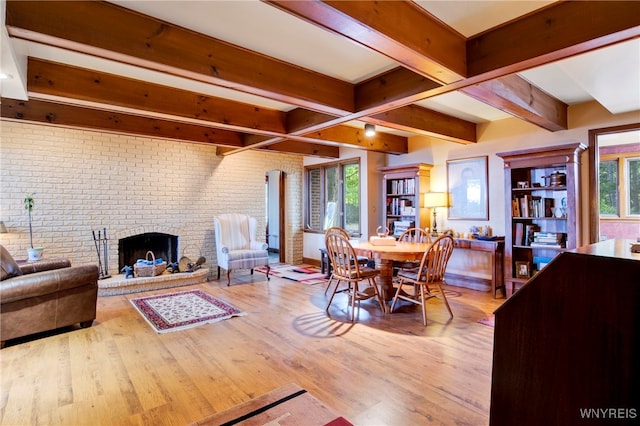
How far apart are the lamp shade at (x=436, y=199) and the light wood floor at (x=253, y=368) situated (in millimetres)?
1864

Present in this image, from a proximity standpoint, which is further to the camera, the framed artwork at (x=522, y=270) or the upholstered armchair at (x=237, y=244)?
the upholstered armchair at (x=237, y=244)

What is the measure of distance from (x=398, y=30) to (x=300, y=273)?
193 inches

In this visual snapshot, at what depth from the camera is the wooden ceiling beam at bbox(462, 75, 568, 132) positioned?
267 cm

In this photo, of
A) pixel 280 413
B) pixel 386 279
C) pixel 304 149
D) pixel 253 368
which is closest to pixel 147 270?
pixel 304 149

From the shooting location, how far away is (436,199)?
5.11 meters

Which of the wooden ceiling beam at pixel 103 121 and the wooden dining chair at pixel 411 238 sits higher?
the wooden ceiling beam at pixel 103 121

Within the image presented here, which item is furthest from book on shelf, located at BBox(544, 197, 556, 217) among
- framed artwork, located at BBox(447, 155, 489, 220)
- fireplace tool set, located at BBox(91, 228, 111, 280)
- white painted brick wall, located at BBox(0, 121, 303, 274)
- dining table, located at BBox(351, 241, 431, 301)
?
fireplace tool set, located at BBox(91, 228, 111, 280)

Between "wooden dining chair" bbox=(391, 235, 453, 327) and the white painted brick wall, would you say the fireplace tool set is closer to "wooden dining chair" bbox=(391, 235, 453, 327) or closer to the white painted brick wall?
the white painted brick wall

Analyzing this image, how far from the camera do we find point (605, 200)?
5.90 metres

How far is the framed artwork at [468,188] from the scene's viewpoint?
190 inches

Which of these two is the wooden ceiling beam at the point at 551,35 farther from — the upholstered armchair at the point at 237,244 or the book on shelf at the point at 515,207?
the upholstered armchair at the point at 237,244

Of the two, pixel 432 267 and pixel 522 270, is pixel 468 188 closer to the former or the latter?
pixel 522 270

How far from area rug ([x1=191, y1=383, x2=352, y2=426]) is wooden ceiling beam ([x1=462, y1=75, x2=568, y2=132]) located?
2489mm

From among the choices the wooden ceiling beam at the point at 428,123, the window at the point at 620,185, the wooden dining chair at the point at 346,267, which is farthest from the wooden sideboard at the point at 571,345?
the window at the point at 620,185
